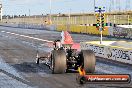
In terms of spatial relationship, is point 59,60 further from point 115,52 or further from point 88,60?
point 115,52

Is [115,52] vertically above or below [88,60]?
below

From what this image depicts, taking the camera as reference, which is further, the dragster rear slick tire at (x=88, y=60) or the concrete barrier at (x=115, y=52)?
the concrete barrier at (x=115, y=52)

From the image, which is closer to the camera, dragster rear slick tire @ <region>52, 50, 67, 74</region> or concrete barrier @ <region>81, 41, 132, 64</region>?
dragster rear slick tire @ <region>52, 50, 67, 74</region>

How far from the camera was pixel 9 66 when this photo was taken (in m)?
18.5

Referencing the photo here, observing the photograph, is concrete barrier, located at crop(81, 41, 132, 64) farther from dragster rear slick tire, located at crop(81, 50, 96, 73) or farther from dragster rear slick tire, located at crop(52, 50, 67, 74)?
dragster rear slick tire, located at crop(52, 50, 67, 74)

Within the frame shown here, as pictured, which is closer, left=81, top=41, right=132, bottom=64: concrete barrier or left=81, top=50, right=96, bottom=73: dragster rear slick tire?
left=81, top=50, right=96, bottom=73: dragster rear slick tire

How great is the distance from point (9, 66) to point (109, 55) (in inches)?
→ 255

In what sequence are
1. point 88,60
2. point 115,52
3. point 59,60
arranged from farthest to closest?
point 115,52, point 88,60, point 59,60

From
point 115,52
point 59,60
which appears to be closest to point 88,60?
point 59,60

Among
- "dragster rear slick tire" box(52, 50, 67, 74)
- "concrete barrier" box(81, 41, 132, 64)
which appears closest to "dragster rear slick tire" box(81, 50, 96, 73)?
"dragster rear slick tire" box(52, 50, 67, 74)

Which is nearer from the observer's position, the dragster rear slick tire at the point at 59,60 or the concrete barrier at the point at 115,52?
the dragster rear slick tire at the point at 59,60

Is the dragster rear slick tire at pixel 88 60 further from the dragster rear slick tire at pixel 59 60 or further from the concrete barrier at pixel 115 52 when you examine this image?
the concrete barrier at pixel 115 52

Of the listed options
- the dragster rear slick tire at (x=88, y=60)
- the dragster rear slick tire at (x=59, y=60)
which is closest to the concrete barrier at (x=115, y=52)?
the dragster rear slick tire at (x=88, y=60)

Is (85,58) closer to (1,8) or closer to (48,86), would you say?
(48,86)
